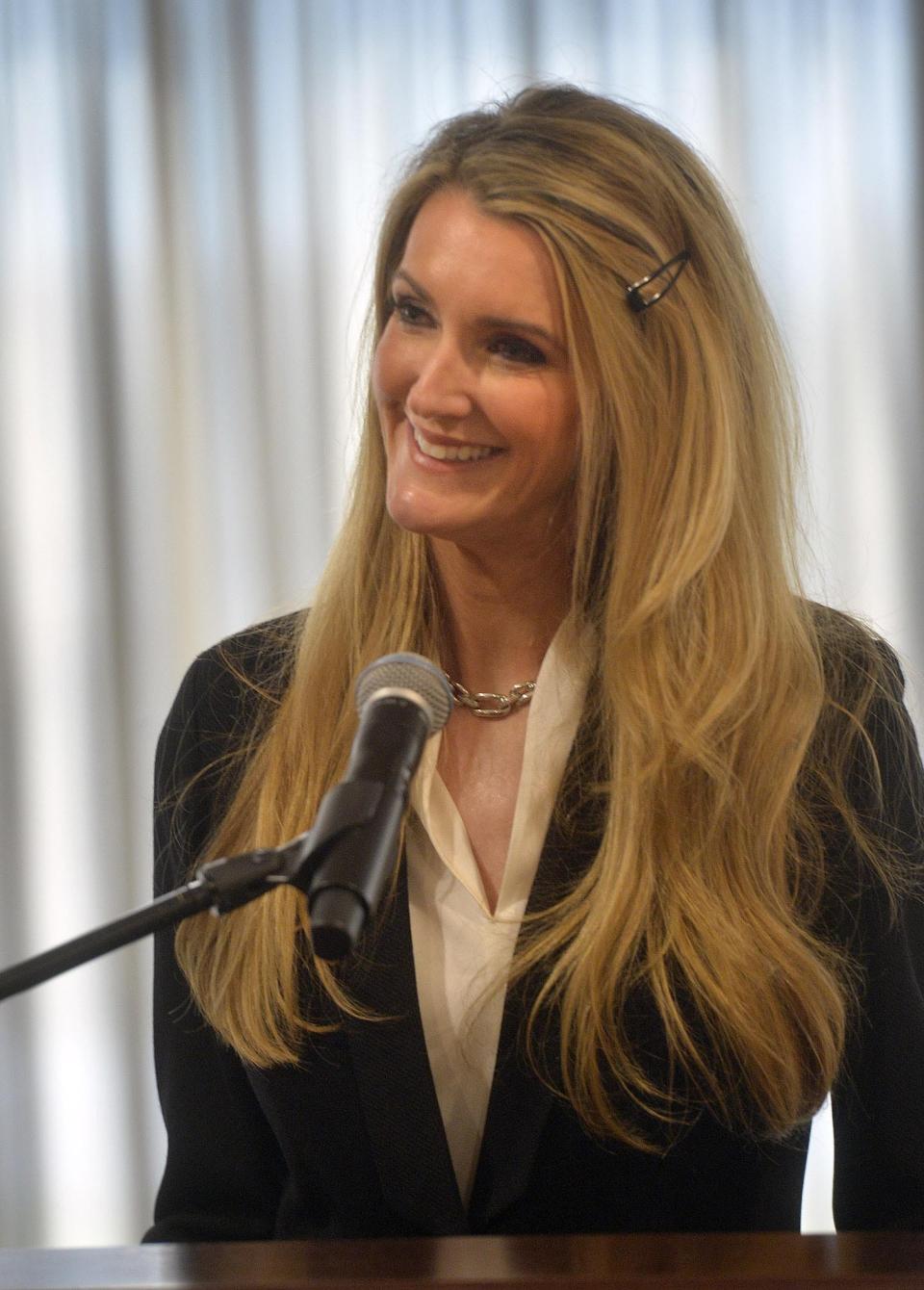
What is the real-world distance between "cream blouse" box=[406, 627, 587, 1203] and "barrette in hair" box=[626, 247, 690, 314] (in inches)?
13.6

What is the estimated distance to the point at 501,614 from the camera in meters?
1.64

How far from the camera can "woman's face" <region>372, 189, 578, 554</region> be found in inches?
57.2

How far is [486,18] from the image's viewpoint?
302 cm

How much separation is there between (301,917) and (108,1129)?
1.71m

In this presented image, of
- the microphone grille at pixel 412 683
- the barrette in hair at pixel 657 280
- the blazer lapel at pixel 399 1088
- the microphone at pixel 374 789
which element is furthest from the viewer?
the barrette in hair at pixel 657 280

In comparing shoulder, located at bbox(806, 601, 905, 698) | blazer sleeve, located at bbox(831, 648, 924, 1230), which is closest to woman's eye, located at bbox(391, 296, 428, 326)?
shoulder, located at bbox(806, 601, 905, 698)

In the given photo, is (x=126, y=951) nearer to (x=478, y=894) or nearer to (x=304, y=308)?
(x=304, y=308)

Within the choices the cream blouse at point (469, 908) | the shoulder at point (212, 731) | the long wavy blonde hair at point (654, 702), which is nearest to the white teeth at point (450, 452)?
the long wavy blonde hair at point (654, 702)

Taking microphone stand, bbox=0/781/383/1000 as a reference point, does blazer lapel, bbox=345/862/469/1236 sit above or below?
below

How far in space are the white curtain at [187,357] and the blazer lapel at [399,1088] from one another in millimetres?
1641

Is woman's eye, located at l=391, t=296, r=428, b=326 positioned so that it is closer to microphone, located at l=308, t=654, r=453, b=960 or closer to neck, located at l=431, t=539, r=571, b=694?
neck, located at l=431, t=539, r=571, b=694

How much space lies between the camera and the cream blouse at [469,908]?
4.77ft

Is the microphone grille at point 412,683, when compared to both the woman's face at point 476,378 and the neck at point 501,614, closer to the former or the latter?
the woman's face at point 476,378

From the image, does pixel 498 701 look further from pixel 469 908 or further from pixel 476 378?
pixel 476 378
